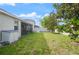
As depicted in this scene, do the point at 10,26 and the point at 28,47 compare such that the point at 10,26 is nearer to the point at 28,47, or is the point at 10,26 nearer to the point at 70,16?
the point at 28,47

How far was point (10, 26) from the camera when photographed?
274 cm

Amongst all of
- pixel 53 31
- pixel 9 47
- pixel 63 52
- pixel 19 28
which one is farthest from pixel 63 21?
pixel 9 47

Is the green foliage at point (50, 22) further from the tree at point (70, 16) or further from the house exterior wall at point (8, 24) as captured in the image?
the house exterior wall at point (8, 24)

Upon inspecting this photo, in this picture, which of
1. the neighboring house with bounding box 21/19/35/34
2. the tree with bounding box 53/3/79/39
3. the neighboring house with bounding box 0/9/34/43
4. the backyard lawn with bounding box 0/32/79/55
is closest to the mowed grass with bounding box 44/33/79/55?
the backyard lawn with bounding box 0/32/79/55

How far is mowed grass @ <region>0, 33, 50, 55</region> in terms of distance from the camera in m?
2.67

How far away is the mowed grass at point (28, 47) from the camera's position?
267cm

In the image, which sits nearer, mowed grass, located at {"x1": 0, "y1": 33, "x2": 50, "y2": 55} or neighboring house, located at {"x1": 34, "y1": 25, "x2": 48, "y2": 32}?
mowed grass, located at {"x1": 0, "y1": 33, "x2": 50, "y2": 55}

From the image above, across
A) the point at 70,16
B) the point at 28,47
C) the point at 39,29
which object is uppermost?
the point at 70,16

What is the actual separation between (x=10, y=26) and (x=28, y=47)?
0.34 meters

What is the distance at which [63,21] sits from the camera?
2.76 metres

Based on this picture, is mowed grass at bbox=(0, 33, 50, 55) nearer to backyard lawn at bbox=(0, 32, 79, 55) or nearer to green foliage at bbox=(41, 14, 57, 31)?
backyard lawn at bbox=(0, 32, 79, 55)

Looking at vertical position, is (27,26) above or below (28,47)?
above

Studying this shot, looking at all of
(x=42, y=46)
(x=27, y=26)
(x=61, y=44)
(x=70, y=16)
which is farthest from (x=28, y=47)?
(x=70, y=16)

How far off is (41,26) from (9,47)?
464 millimetres
